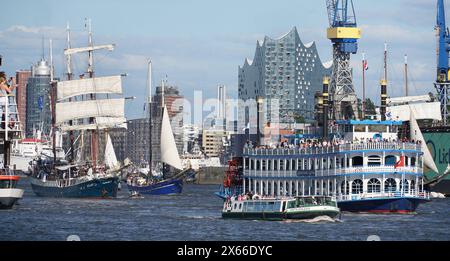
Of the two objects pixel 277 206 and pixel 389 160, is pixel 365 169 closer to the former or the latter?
pixel 389 160

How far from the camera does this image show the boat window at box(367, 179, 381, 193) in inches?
4055

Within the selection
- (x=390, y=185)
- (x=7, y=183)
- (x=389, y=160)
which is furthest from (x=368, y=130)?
(x=7, y=183)

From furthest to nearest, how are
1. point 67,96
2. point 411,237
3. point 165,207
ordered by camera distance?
point 67,96, point 165,207, point 411,237

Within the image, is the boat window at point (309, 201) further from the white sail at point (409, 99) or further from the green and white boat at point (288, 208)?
the white sail at point (409, 99)

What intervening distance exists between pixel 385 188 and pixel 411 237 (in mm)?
22632

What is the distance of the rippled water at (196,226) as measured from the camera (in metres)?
81.1

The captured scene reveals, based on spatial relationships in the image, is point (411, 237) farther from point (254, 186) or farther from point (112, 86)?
point (112, 86)

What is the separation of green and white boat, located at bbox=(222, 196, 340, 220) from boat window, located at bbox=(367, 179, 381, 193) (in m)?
10.5

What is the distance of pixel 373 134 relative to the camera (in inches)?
4230

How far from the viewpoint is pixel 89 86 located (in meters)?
182

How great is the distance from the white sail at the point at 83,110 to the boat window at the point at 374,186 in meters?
84.3

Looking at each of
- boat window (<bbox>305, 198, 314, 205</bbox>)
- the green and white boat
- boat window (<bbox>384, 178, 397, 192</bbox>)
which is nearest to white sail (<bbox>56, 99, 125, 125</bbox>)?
boat window (<bbox>384, 178, 397, 192</bbox>)

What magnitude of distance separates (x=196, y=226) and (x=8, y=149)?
29.0 metres
